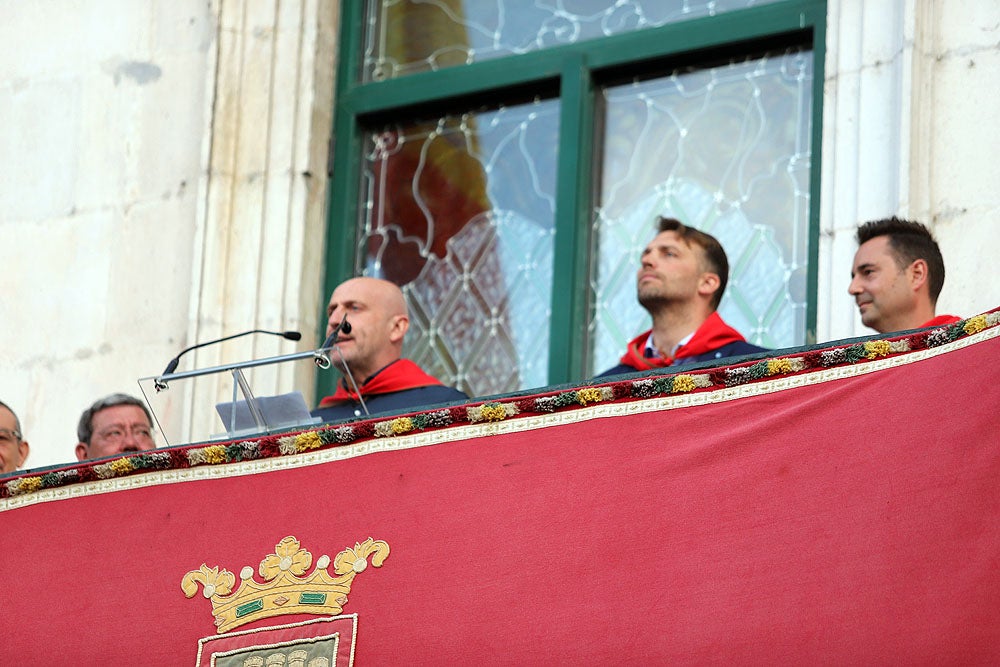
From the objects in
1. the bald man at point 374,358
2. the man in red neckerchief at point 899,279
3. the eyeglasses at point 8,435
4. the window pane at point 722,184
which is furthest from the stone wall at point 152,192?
the man in red neckerchief at point 899,279

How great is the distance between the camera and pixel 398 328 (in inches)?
265

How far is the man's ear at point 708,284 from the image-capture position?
6301 mm

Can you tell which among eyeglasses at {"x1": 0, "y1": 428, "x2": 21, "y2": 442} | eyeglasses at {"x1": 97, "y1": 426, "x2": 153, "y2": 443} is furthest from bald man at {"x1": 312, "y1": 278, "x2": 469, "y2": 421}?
eyeglasses at {"x1": 0, "y1": 428, "x2": 21, "y2": 442}

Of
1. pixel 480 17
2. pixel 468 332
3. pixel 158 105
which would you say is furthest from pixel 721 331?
pixel 158 105

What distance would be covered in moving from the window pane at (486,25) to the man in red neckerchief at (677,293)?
1.14m

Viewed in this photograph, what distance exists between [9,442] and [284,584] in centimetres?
170

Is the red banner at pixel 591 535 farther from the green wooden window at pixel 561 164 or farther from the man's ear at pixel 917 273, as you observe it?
the green wooden window at pixel 561 164

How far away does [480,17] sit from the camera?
25.2 ft

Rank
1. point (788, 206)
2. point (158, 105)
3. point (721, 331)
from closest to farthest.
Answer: point (721, 331)
point (788, 206)
point (158, 105)

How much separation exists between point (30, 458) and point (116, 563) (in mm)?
2097

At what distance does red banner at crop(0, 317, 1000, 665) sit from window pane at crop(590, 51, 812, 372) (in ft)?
5.87

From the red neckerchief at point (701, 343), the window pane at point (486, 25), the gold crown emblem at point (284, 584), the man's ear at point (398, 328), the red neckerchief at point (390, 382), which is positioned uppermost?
the window pane at point (486, 25)

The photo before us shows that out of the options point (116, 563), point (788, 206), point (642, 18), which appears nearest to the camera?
point (116, 563)

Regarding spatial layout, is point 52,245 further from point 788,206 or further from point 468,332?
point 788,206
